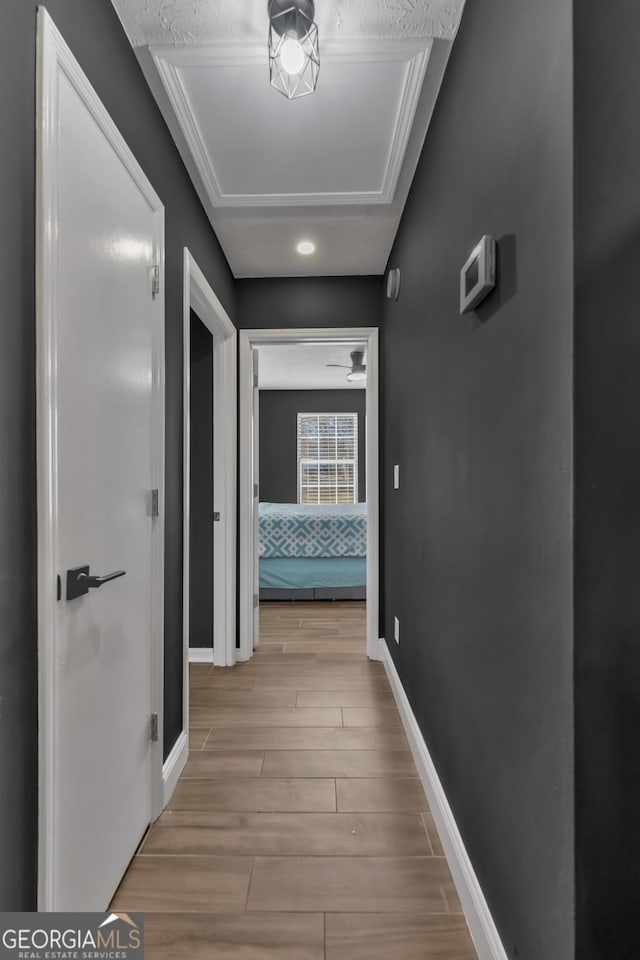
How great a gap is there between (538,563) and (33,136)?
130 centimetres

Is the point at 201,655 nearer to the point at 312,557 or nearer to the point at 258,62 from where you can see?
the point at 312,557

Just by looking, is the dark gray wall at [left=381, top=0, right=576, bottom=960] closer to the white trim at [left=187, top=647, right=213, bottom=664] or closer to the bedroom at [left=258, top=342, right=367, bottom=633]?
the white trim at [left=187, top=647, right=213, bottom=664]

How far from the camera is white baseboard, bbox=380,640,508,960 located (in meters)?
1.17

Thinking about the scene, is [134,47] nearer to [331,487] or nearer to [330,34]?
[330,34]

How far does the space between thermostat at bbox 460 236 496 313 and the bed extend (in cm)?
352

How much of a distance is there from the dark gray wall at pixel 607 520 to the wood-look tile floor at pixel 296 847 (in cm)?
70

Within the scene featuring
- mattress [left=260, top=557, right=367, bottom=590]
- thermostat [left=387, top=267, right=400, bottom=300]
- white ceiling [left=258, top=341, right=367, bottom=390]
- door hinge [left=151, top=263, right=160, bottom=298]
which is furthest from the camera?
white ceiling [left=258, top=341, right=367, bottom=390]

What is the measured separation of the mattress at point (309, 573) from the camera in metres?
4.70

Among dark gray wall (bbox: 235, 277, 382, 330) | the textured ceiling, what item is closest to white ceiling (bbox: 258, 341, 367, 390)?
dark gray wall (bbox: 235, 277, 382, 330)

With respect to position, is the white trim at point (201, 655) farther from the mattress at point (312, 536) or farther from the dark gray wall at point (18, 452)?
the dark gray wall at point (18, 452)

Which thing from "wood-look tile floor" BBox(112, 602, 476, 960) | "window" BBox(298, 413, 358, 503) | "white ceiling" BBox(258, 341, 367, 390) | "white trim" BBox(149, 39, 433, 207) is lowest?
"wood-look tile floor" BBox(112, 602, 476, 960)

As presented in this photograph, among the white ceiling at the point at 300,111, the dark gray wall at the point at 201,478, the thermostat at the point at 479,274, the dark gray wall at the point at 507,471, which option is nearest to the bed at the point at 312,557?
the dark gray wall at the point at 201,478

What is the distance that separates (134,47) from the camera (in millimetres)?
1537

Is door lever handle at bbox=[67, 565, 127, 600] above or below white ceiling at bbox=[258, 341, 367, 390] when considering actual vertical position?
below
